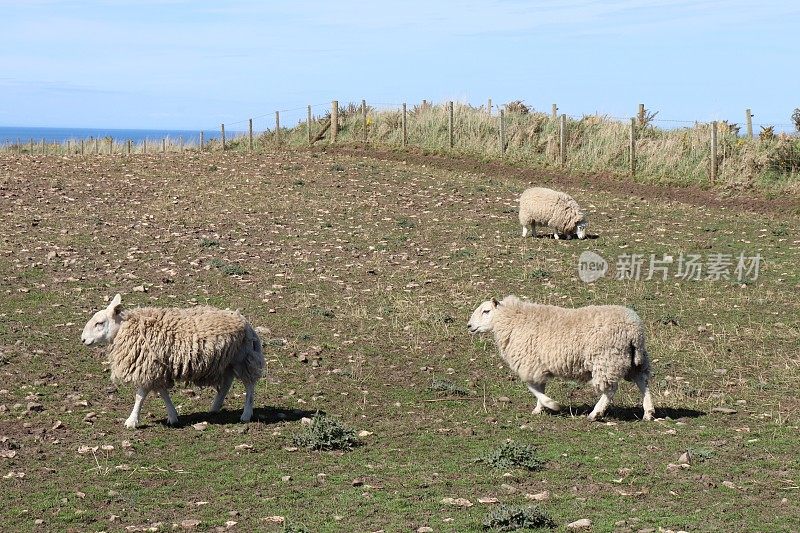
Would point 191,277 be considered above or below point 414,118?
below

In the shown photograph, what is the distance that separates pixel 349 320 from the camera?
18.8 meters

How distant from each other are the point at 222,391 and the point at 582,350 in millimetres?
4609

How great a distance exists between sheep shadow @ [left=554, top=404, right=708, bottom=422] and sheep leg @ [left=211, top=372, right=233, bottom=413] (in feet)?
13.8

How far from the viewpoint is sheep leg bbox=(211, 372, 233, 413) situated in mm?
12914

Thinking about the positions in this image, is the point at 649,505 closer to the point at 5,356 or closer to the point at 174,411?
the point at 174,411

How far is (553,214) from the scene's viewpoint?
A: 2717 centimetres

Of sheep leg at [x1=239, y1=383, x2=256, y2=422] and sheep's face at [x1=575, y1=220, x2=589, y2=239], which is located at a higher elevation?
sheep's face at [x1=575, y1=220, x2=589, y2=239]

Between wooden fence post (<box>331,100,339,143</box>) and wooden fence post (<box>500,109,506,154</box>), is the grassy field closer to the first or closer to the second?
wooden fence post (<box>500,109,506,154</box>)

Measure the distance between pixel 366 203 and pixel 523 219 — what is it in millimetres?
6319

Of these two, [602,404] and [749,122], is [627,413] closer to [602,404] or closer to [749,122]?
[602,404]

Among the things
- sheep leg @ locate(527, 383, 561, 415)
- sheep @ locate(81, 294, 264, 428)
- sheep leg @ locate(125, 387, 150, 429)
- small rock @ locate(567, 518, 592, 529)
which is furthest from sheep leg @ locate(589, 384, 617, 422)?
sheep leg @ locate(125, 387, 150, 429)

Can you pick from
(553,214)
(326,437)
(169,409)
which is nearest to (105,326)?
(169,409)

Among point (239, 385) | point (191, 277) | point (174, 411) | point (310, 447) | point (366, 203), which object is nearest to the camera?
point (310, 447)

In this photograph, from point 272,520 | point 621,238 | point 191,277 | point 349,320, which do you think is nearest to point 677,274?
point 621,238
